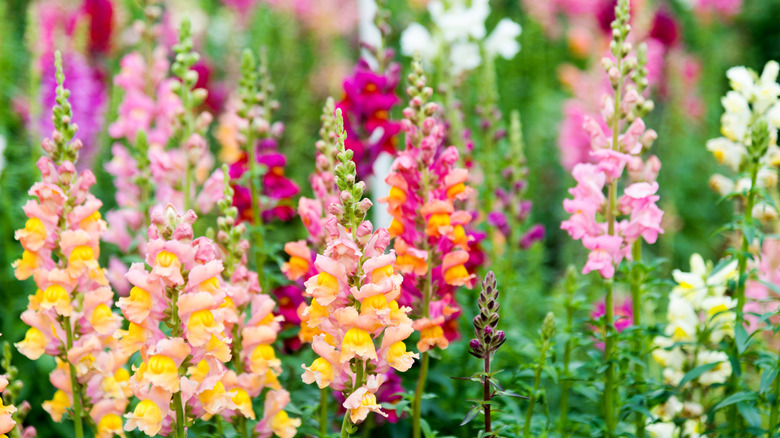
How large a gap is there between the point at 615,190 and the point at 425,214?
2.37 ft

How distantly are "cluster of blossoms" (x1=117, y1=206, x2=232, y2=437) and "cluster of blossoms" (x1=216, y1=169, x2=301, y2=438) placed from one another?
0.18 m

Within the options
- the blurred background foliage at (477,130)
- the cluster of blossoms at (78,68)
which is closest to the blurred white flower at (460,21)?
the blurred background foliage at (477,130)

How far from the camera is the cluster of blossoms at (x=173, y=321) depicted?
224 centimetres

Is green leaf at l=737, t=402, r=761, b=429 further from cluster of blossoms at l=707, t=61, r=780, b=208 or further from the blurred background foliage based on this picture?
cluster of blossoms at l=707, t=61, r=780, b=208

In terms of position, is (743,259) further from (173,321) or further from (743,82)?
(173,321)

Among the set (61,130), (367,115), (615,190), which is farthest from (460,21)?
(61,130)

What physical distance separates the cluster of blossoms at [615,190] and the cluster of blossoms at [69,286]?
1.58 metres

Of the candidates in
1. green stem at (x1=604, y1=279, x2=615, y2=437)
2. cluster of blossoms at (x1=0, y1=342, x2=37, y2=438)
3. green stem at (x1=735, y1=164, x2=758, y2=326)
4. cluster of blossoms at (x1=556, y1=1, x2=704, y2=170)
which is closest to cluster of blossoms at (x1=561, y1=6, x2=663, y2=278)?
green stem at (x1=604, y1=279, x2=615, y2=437)

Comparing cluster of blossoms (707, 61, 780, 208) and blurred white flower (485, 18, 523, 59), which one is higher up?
blurred white flower (485, 18, 523, 59)

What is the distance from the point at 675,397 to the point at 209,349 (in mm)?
1999

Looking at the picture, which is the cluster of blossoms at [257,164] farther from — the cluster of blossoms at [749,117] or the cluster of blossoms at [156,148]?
the cluster of blossoms at [749,117]

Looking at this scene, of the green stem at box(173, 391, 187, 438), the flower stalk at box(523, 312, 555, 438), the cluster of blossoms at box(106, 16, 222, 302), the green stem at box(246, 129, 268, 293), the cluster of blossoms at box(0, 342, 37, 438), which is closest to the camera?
the cluster of blossoms at box(0, 342, 37, 438)

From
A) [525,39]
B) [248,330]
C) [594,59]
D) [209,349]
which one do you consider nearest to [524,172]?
[248,330]

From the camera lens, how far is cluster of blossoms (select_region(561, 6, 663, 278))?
282 centimetres
